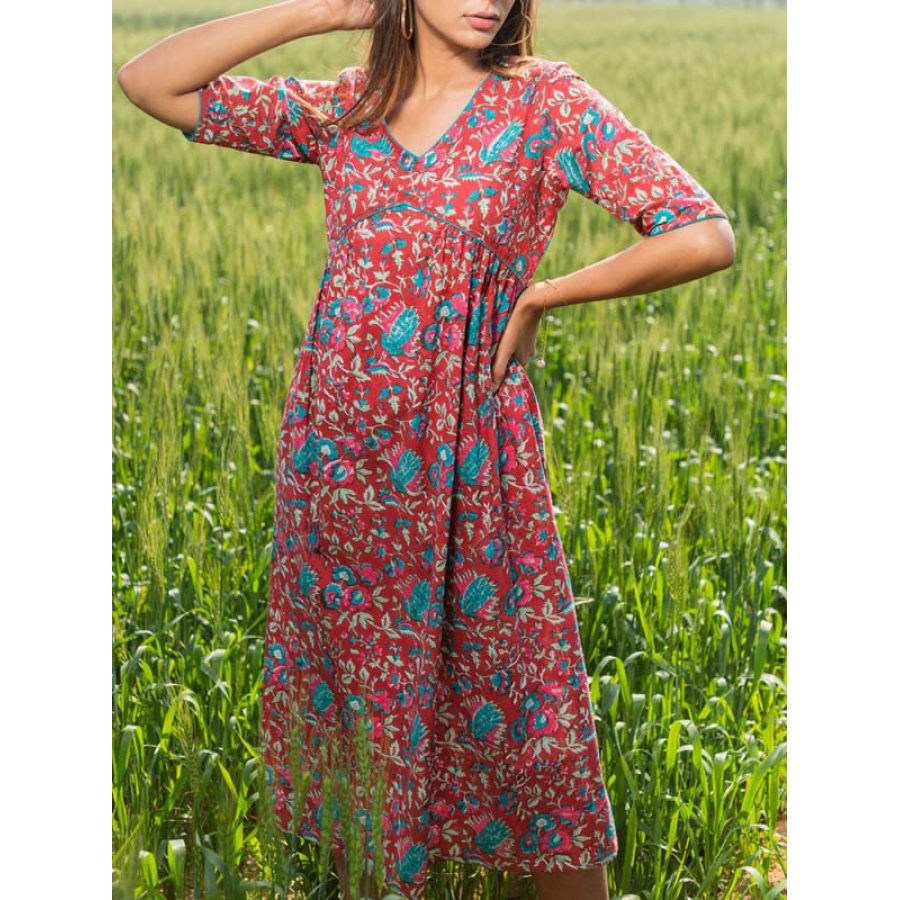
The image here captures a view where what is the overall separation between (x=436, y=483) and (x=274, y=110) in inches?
23.8

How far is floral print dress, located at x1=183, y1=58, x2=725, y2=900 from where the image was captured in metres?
1.77

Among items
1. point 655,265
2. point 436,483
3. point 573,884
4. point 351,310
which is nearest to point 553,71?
point 655,265

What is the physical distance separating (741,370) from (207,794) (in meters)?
2.69

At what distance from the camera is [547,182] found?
5.86ft

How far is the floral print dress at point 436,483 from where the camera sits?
1.77m

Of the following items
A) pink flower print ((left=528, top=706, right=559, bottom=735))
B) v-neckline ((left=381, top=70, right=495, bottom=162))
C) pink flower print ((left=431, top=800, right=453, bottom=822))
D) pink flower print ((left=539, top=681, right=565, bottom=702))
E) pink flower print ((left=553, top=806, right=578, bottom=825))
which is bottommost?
pink flower print ((left=431, top=800, right=453, bottom=822))

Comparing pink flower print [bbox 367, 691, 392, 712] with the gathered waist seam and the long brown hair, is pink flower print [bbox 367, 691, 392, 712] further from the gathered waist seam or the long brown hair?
the long brown hair

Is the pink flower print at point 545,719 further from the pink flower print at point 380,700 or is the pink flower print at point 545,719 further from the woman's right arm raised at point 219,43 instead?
the woman's right arm raised at point 219,43

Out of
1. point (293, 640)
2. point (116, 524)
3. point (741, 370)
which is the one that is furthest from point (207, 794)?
point (741, 370)

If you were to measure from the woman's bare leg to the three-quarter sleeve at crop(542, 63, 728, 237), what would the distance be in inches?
38.2

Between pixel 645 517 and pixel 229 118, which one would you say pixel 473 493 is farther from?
pixel 645 517

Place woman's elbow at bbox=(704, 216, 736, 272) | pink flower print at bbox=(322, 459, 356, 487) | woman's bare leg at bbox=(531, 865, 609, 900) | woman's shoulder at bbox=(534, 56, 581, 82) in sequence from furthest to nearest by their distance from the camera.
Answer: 1. woman's bare leg at bbox=(531, 865, 609, 900)
2. pink flower print at bbox=(322, 459, 356, 487)
3. woman's shoulder at bbox=(534, 56, 581, 82)
4. woman's elbow at bbox=(704, 216, 736, 272)

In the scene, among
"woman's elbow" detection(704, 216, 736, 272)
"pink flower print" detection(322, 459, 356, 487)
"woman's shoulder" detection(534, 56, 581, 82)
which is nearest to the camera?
"woman's elbow" detection(704, 216, 736, 272)

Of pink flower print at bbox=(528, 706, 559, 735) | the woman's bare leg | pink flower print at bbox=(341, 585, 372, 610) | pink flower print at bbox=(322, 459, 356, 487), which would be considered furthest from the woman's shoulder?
the woman's bare leg
